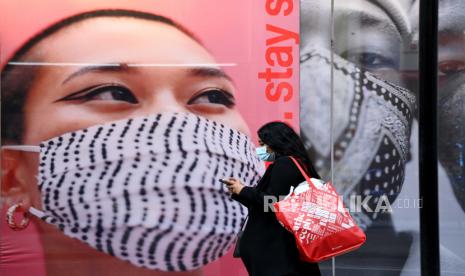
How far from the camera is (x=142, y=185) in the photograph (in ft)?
16.7

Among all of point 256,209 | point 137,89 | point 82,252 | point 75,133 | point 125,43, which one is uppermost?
point 125,43

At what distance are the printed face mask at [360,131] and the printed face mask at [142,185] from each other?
30.4 inches

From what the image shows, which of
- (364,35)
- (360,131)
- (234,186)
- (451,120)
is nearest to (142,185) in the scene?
(234,186)

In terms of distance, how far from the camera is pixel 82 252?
16.9 ft

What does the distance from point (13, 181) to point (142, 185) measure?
3.31 feet

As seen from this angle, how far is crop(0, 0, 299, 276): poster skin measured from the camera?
201 inches

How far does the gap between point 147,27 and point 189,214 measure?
150cm

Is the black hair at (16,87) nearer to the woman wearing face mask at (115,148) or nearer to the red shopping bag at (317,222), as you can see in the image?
the woman wearing face mask at (115,148)

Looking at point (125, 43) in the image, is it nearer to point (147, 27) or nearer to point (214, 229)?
point (147, 27)

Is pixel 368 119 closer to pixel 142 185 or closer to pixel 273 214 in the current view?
pixel 142 185

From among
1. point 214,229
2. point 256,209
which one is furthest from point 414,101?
point 256,209

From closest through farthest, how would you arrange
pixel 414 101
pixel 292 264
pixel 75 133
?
pixel 292 264, pixel 75 133, pixel 414 101

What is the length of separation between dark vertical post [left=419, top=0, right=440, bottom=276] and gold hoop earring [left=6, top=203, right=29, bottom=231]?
3.27 metres

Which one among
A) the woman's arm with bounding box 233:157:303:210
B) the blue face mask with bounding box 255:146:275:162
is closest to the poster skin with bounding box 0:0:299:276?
the blue face mask with bounding box 255:146:275:162
